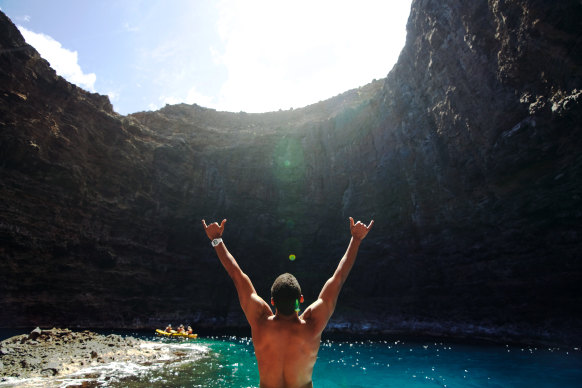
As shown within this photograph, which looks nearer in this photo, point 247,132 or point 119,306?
point 119,306

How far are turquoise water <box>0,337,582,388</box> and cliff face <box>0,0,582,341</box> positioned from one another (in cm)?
621

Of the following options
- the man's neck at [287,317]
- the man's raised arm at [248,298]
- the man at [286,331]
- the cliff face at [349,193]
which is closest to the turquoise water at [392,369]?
the cliff face at [349,193]

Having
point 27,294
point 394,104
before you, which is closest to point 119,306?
point 27,294

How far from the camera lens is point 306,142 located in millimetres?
36750

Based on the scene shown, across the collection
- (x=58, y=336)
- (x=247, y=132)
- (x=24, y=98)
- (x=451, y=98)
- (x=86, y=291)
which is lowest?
(x=58, y=336)

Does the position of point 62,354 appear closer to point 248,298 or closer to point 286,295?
point 248,298

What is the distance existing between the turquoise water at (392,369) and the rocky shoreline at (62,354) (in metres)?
1.15

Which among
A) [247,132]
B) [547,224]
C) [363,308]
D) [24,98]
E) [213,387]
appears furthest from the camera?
[247,132]

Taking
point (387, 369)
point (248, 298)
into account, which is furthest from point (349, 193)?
point (248, 298)

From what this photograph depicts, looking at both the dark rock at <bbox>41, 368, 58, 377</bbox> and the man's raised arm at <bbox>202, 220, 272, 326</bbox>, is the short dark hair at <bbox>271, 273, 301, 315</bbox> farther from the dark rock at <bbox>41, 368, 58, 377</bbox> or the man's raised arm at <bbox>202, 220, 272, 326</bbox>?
the dark rock at <bbox>41, 368, 58, 377</bbox>

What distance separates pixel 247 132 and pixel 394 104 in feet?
63.7

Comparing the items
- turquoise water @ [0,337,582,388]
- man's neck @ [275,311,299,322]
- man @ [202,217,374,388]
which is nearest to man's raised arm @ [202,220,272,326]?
man @ [202,217,374,388]

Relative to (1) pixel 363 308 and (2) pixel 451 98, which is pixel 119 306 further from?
(2) pixel 451 98

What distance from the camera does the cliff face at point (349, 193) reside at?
56.9 feet
